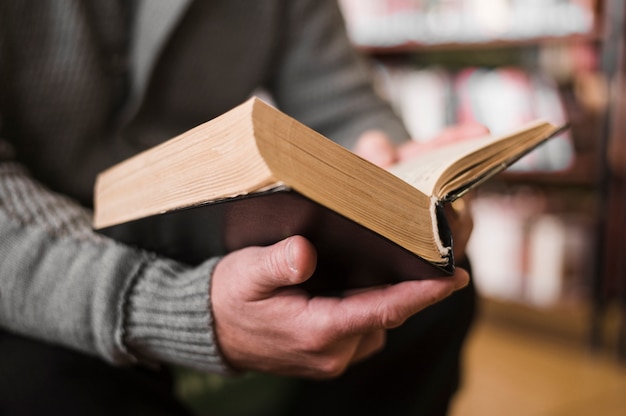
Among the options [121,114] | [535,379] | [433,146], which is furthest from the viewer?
[535,379]

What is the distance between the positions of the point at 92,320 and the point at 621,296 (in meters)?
1.29

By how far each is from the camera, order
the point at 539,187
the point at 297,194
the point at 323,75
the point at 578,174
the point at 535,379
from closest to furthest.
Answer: the point at 297,194 < the point at 323,75 < the point at 535,379 < the point at 578,174 < the point at 539,187

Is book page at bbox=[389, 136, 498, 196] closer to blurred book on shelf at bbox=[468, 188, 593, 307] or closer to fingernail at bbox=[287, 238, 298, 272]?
fingernail at bbox=[287, 238, 298, 272]

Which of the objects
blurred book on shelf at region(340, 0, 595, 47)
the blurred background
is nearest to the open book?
the blurred background

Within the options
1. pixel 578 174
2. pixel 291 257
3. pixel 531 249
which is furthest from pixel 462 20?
pixel 291 257

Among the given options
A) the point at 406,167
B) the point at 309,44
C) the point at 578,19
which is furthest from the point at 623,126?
the point at 406,167

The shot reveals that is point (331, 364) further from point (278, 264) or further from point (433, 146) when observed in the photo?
point (433, 146)

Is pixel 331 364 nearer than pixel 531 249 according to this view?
Yes

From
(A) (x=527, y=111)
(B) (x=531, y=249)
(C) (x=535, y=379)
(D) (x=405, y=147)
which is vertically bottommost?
(C) (x=535, y=379)

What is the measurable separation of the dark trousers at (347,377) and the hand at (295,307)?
12cm

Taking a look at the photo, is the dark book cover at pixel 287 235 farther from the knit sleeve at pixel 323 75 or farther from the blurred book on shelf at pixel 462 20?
the blurred book on shelf at pixel 462 20

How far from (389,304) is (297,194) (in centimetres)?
13

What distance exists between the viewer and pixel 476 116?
1.73 meters

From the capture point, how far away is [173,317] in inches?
18.5
